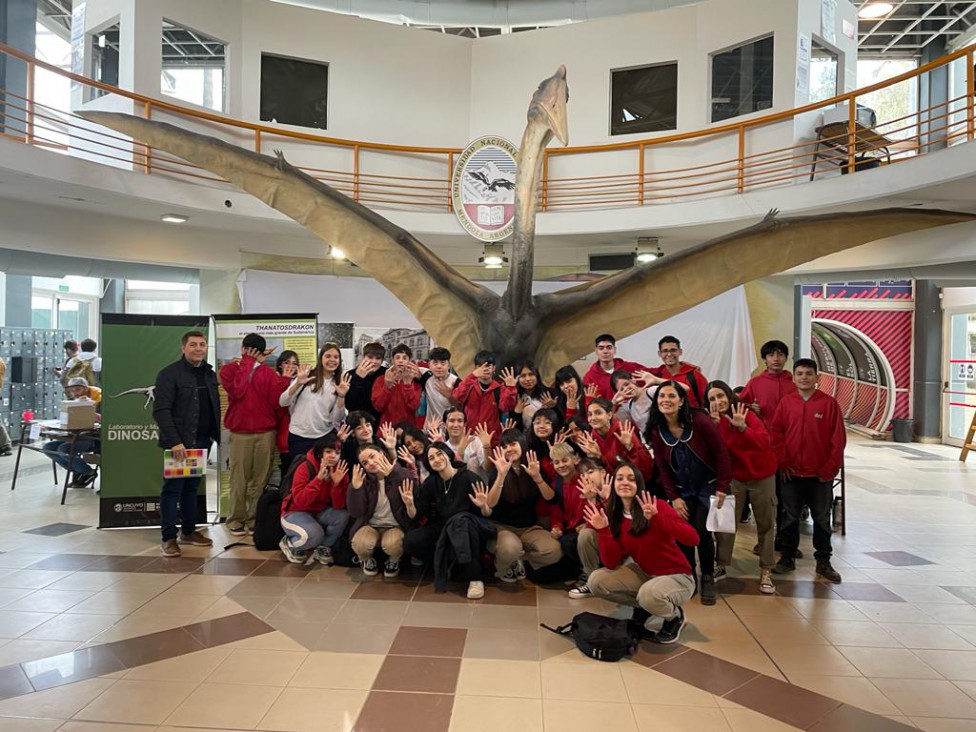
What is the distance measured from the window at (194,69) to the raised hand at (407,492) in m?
7.80

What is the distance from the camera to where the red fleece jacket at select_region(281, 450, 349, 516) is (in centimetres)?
446

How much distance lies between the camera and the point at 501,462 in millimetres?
4020

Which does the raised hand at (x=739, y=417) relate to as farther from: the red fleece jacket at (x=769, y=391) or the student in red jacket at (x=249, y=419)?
the student in red jacket at (x=249, y=419)

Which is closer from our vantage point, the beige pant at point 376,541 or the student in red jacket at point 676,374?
the beige pant at point 376,541

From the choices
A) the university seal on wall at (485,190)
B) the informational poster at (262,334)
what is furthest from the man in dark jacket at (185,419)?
the university seal on wall at (485,190)

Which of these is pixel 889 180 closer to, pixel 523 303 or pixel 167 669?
pixel 523 303

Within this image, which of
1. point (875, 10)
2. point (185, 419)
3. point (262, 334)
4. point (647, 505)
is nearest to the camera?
point (647, 505)

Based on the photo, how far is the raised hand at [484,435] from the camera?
445 centimetres

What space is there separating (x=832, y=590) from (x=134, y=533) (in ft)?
18.3

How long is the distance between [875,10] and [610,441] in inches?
514

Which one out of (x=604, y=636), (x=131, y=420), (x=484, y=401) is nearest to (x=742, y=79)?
(x=484, y=401)

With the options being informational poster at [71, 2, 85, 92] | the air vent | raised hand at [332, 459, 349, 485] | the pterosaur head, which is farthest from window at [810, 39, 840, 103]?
informational poster at [71, 2, 85, 92]

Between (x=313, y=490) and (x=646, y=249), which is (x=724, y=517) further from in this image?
(x=646, y=249)

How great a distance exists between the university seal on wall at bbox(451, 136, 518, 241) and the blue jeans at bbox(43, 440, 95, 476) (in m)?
5.42
